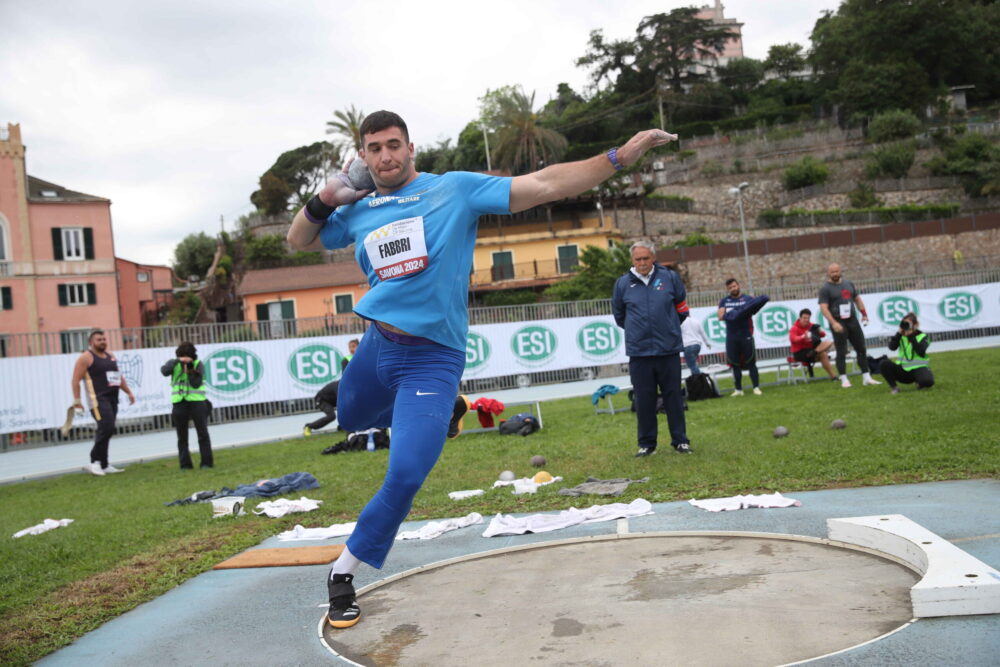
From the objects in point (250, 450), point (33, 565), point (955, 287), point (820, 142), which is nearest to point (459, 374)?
point (33, 565)

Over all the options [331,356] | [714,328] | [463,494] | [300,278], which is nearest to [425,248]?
[463,494]

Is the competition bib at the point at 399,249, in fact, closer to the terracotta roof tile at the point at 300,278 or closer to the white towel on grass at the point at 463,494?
the white towel on grass at the point at 463,494

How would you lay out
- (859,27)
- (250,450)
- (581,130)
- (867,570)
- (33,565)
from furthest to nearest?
(581,130), (859,27), (250,450), (33,565), (867,570)

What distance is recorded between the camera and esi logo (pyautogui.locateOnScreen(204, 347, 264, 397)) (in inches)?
828

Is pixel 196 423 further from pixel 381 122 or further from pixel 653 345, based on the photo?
pixel 381 122

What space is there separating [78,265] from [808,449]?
48085 millimetres

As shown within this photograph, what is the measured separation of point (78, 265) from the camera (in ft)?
156

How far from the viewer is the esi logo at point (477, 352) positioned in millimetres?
24531

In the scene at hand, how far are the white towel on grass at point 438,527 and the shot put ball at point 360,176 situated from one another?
8.71 ft

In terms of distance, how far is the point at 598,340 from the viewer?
26.7 meters

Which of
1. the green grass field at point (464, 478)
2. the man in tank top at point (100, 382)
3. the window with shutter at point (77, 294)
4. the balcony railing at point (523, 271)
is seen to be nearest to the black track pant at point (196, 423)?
the green grass field at point (464, 478)

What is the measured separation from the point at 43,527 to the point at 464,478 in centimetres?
395

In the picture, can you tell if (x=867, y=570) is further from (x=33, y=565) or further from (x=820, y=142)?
(x=820, y=142)

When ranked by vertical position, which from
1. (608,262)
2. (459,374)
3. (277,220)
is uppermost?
(277,220)
